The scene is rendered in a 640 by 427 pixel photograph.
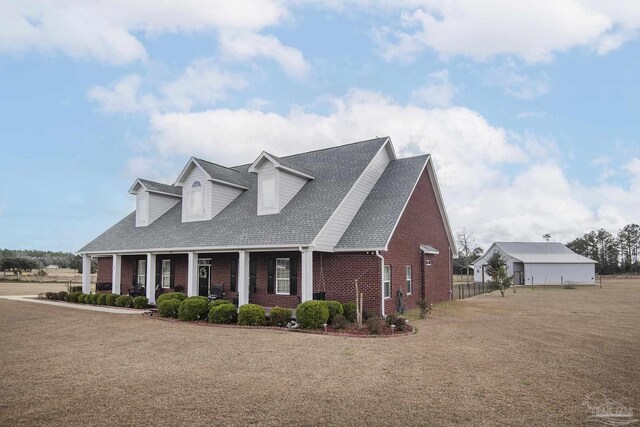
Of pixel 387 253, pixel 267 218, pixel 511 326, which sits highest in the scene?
pixel 267 218

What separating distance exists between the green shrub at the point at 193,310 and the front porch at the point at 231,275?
1807 millimetres

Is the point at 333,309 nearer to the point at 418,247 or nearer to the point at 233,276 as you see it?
the point at 233,276

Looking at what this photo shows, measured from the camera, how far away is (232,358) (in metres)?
10.1

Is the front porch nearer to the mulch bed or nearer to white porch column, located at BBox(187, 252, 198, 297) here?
white porch column, located at BBox(187, 252, 198, 297)

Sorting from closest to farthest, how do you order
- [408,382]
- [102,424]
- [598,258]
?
[102,424]
[408,382]
[598,258]

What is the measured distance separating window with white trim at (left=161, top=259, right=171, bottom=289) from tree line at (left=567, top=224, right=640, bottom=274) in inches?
4073

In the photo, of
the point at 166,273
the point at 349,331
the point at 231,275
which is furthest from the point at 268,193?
the point at 349,331

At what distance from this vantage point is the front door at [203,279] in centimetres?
2220

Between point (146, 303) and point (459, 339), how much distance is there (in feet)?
50.5

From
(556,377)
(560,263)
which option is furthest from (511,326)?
(560,263)

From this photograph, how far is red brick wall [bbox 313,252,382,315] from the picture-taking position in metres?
17.1

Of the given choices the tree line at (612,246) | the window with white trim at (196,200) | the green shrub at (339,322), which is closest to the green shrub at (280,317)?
the green shrub at (339,322)

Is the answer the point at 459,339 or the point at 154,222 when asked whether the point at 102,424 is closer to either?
the point at 459,339

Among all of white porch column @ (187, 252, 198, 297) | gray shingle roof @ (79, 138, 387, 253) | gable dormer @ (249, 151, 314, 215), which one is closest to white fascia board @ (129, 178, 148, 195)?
gray shingle roof @ (79, 138, 387, 253)
